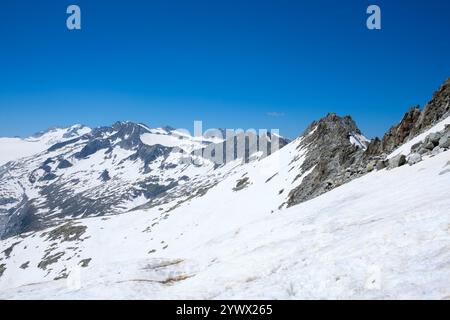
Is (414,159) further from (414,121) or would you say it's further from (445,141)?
(414,121)

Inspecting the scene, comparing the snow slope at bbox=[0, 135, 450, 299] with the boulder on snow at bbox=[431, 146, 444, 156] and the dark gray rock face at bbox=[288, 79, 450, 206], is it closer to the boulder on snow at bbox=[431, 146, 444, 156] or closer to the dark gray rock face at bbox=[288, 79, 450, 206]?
the boulder on snow at bbox=[431, 146, 444, 156]

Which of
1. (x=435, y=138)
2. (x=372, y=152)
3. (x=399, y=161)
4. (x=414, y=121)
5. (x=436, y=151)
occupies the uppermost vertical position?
(x=414, y=121)

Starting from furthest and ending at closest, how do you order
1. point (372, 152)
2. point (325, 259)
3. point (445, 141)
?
point (372, 152) → point (445, 141) → point (325, 259)

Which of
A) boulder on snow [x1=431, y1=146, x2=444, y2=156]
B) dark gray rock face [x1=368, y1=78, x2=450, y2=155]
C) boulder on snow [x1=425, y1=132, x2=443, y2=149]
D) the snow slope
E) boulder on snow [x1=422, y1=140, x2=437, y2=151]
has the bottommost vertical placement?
the snow slope

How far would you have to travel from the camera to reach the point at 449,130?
101 ft

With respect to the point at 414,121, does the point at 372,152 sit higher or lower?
lower

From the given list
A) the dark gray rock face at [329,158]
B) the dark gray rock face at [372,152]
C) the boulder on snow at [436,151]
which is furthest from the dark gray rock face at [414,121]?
the boulder on snow at [436,151]

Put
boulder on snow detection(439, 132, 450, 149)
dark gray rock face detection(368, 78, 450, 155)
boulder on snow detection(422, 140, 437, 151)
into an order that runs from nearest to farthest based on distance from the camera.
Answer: boulder on snow detection(439, 132, 450, 149) < boulder on snow detection(422, 140, 437, 151) < dark gray rock face detection(368, 78, 450, 155)

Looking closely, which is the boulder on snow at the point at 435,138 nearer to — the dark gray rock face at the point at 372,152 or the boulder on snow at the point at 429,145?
the dark gray rock face at the point at 372,152

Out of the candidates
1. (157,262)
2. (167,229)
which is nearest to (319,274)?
(157,262)

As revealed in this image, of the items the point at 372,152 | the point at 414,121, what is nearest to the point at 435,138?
the point at 414,121

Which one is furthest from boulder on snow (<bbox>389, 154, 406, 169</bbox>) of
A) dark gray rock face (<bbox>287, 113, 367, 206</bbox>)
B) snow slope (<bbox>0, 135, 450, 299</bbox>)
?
dark gray rock face (<bbox>287, 113, 367, 206</bbox>)
